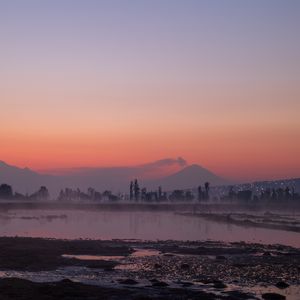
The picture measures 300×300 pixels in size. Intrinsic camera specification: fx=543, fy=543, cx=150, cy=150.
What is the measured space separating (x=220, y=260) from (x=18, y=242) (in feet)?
77.8

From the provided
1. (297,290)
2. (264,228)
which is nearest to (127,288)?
(297,290)

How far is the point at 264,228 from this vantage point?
94.7 meters

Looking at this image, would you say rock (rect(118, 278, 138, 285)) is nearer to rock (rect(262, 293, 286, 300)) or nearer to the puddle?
rock (rect(262, 293, 286, 300))

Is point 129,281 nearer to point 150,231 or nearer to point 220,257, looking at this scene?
point 220,257

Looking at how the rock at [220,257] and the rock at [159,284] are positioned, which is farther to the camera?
the rock at [220,257]

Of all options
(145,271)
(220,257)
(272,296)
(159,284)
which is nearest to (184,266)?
(145,271)

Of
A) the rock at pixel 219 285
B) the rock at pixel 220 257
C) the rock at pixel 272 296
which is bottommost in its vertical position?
the rock at pixel 272 296

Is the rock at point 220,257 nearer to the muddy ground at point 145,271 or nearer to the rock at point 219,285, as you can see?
the muddy ground at point 145,271

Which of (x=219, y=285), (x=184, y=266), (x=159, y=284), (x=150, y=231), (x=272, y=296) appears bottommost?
(x=272, y=296)

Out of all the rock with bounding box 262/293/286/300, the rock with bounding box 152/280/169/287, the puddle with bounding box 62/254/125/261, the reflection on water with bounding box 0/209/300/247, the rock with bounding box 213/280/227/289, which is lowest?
the rock with bounding box 262/293/286/300

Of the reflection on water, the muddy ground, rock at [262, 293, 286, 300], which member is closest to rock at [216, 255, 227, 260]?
the muddy ground

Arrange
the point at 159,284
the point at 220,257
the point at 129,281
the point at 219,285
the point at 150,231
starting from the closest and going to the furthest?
the point at 159,284, the point at 219,285, the point at 129,281, the point at 220,257, the point at 150,231

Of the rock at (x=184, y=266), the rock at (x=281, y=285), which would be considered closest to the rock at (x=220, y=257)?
the rock at (x=184, y=266)

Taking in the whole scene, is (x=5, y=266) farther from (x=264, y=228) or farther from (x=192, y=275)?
(x=264, y=228)
